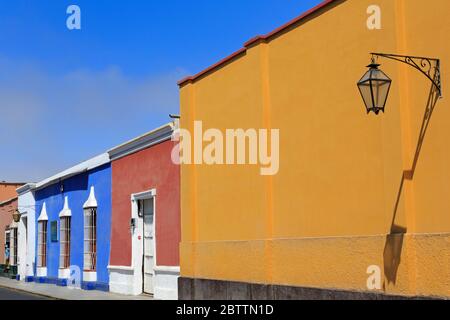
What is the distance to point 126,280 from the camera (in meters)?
16.2

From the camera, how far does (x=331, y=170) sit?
912 centimetres

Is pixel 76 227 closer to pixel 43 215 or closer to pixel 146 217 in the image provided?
pixel 43 215

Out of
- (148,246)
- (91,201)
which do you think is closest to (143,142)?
(148,246)

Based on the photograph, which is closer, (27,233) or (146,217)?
(146,217)

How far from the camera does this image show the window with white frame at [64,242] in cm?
2150

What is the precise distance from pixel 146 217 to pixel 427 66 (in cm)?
945

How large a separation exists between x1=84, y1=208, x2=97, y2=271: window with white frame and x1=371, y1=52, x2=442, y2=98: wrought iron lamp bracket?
42.6 feet

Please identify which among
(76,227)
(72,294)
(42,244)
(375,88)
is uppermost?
(375,88)

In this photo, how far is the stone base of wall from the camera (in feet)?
28.0

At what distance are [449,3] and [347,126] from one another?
2180 mm

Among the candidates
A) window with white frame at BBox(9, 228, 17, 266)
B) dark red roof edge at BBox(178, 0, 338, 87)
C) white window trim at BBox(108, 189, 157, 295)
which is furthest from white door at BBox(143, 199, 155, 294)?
window with white frame at BBox(9, 228, 17, 266)
